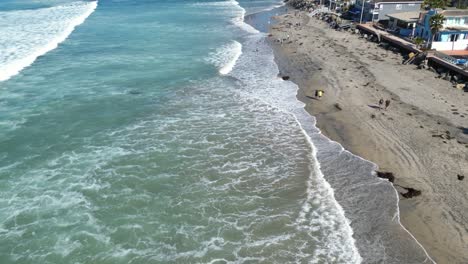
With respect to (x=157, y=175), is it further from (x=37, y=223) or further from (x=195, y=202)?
(x=37, y=223)

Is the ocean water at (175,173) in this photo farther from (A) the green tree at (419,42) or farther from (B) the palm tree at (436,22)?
(B) the palm tree at (436,22)

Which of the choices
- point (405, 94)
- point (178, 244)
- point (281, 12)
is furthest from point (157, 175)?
point (281, 12)

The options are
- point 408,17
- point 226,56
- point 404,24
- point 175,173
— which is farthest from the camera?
point 404,24

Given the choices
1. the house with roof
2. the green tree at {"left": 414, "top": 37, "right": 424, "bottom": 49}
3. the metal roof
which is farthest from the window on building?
the metal roof

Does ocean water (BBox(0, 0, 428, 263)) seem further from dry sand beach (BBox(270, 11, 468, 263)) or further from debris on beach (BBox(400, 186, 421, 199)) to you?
dry sand beach (BBox(270, 11, 468, 263))

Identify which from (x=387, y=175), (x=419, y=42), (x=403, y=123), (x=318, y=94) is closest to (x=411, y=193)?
(x=387, y=175)

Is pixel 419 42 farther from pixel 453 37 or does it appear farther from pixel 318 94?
pixel 318 94

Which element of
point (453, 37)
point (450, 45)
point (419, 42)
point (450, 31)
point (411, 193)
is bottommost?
point (411, 193)
